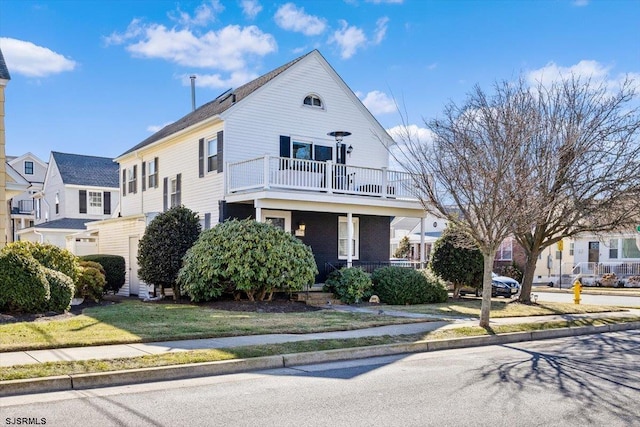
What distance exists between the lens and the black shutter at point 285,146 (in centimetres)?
2166

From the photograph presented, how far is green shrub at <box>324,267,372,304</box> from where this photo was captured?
723 inches

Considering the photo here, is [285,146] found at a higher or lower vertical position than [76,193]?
higher

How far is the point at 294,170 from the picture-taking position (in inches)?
776

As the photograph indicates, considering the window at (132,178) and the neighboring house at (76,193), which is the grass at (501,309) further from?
the neighboring house at (76,193)

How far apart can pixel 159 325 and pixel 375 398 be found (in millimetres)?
6415

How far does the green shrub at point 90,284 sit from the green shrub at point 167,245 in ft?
5.17

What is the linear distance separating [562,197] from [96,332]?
42.8ft

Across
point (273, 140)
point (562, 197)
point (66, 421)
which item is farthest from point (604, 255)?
point (66, 421)

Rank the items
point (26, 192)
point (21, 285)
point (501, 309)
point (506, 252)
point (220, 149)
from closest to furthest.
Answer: point (21, 285), point (501, 309), point (220, 149), point (506, 252), point (26, 192)

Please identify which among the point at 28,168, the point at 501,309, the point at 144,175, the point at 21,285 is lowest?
the point at 501,309

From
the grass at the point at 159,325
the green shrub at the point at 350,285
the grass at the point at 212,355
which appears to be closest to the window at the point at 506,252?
the green shrub at the point at 350,285

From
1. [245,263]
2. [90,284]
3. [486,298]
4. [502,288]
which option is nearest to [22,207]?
[90,284]

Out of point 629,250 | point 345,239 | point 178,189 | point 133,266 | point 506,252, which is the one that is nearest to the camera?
point 345,239

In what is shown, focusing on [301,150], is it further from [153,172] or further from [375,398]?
[375,398]
